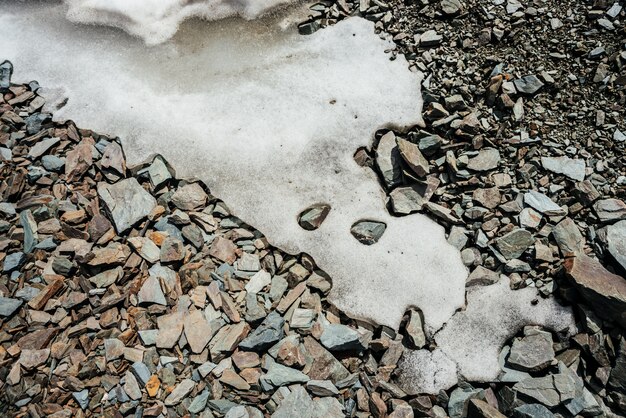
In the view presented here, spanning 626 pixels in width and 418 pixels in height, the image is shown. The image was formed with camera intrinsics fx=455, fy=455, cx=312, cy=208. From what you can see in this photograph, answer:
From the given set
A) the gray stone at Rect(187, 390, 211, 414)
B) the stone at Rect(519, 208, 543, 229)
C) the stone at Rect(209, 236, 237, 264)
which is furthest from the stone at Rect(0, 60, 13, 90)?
the stone at Rect(519, 208, 543, 229)

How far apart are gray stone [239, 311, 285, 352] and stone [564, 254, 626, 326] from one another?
2.11m

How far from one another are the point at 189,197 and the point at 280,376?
5.29 ft

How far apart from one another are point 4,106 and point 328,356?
365 cm

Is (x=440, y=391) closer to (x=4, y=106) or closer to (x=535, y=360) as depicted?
(x=535, y=360)

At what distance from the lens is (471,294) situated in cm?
343

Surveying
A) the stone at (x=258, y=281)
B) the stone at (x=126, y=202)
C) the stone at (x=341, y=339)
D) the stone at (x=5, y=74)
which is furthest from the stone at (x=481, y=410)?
the stone at (x=5, y=74)

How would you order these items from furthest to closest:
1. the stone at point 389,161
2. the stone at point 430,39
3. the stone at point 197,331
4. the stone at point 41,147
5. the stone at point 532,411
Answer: the stone at point 430,39 < the stone at point 41,147 < the stone at point 389,161 < the stone at point 197,331 < the stone at point 532,411

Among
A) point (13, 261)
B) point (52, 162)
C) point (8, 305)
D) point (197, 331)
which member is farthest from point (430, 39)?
point (8, 305)

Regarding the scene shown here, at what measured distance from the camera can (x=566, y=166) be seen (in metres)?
3.68

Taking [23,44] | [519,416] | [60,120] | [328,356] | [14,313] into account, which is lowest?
[519,416]

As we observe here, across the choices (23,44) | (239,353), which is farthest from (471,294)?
(23,44)

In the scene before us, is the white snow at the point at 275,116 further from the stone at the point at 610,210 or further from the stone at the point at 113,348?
the stone at the point at 113,348

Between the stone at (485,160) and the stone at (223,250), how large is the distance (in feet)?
6.67

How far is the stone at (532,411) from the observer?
9.68 ft
